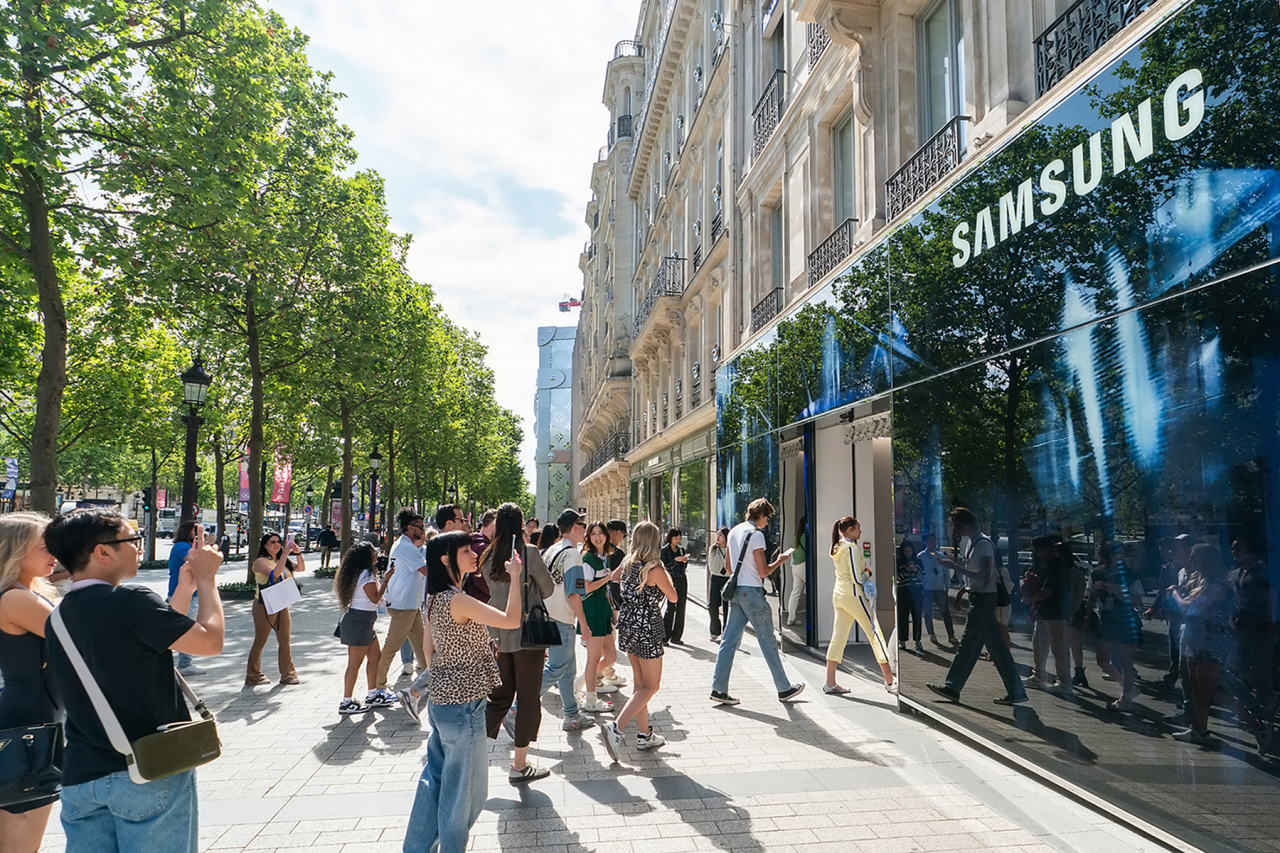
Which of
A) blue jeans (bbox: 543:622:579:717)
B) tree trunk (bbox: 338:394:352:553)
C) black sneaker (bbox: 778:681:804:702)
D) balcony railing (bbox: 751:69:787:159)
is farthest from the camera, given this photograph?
tree trunk (bbox: 338:394:352:553)

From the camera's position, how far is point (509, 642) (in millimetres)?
5406

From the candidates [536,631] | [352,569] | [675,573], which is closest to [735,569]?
[536,631]

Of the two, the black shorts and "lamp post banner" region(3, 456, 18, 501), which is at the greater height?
"lamp post banner" region(3, 456, 18, 501)

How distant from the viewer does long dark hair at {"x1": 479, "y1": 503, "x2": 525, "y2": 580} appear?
16.7ft

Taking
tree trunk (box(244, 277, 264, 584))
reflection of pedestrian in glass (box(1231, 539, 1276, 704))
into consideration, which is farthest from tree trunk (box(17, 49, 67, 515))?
reflection of pedestrian in glass (box(1231, 539, 1276, 704))

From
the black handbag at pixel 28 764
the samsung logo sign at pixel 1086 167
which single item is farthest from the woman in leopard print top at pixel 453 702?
the samsung logo sign at pixel 1086 167

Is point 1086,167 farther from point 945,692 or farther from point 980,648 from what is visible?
point 945,692

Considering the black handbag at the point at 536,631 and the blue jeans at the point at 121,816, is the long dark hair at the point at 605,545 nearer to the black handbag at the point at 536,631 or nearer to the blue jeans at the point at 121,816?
the black handbag at the point at 536,631

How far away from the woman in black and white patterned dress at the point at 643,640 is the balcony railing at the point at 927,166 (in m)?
4.85

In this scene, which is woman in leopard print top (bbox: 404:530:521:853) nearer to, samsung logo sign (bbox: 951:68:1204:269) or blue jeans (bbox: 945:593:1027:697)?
blue jeans (bbox: 945:593:1027:697)

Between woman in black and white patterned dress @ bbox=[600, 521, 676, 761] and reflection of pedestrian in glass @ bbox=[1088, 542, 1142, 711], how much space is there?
9.57 feet

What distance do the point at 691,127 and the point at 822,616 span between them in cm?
1473

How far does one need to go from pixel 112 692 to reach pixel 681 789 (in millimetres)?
3763

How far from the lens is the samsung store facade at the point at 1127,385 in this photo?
404 cm
